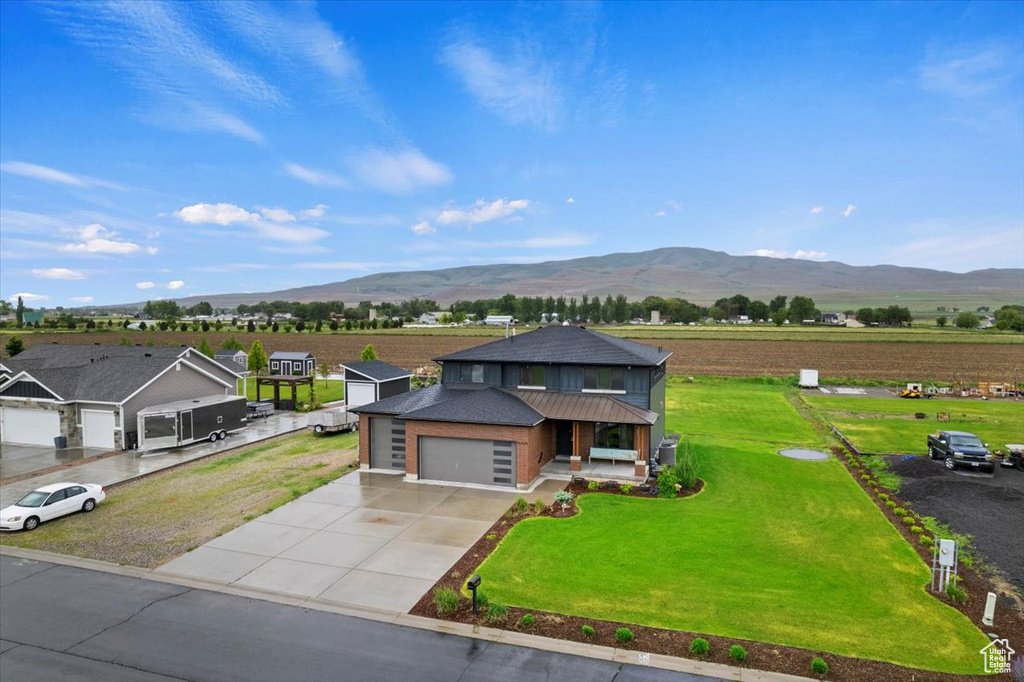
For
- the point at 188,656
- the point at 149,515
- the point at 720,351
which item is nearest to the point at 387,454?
the point at 149,515

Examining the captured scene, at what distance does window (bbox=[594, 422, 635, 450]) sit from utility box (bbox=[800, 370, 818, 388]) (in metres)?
36.1

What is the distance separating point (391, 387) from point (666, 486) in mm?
21374

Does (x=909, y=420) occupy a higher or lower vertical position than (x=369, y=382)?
lower

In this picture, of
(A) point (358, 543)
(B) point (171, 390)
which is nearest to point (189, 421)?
(B) point (171, 390)

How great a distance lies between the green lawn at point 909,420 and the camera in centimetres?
3147

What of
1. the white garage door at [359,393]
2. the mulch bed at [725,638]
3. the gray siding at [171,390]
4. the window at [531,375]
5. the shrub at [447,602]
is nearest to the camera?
the mulch bed at [725,638]

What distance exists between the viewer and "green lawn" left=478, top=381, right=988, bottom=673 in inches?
496

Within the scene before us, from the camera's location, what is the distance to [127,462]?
27906 millimetres

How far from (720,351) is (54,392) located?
254 feet

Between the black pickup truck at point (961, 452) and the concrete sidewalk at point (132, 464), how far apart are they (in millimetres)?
34547

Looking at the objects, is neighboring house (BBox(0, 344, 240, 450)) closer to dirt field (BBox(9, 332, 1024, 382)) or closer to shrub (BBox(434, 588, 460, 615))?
shrub (BBox(434, 588, 460, 615))

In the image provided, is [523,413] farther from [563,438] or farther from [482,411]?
[563,438]

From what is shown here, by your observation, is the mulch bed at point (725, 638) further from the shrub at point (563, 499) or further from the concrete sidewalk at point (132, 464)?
the concrete sidewalk at point (132, 464)

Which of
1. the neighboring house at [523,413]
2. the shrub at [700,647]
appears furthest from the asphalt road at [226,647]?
the neighboring house at [523,413]
